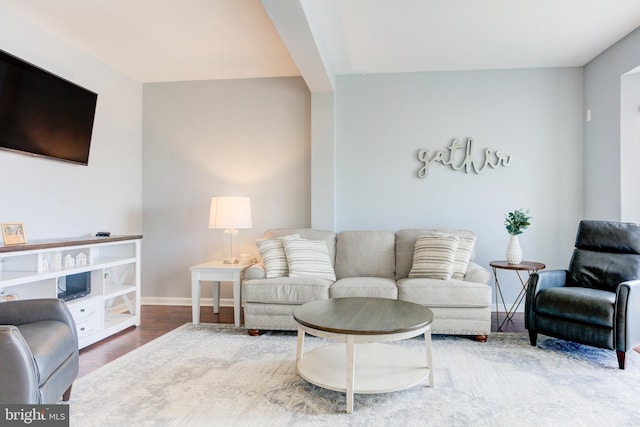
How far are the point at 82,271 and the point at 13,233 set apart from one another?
1.72 ft

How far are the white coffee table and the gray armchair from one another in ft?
3.91

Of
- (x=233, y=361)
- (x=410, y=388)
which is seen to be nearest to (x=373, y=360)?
(x=410, y=388)

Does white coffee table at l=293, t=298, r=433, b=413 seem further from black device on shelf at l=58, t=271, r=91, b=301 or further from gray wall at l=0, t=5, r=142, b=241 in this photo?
gray wall at l=0, t=5, r=142, b=241

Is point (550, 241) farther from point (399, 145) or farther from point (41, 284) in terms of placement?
point (41, 284)

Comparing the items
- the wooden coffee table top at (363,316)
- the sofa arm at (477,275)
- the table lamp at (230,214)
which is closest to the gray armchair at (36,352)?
the wooden coffee table top at (363,316)

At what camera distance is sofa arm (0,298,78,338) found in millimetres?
2191

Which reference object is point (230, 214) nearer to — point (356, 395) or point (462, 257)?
point (462, 257)

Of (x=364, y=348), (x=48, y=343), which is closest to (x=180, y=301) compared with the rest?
(x=364, y=348)

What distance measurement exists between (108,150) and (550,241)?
4607 millimetres

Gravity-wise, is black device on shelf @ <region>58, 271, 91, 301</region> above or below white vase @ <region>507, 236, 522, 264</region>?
below

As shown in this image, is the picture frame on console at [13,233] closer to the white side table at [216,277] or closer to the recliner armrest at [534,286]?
the white side table at [216,277]

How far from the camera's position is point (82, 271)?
3.23 meters

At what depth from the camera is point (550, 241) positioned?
170 inches

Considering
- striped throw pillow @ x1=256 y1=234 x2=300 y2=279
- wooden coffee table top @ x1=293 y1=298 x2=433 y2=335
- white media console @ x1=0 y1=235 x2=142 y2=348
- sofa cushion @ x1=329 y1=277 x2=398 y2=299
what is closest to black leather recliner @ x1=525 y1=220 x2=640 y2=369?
sofa cushion @ x1=329 y1=277 x2=398 y2=299
